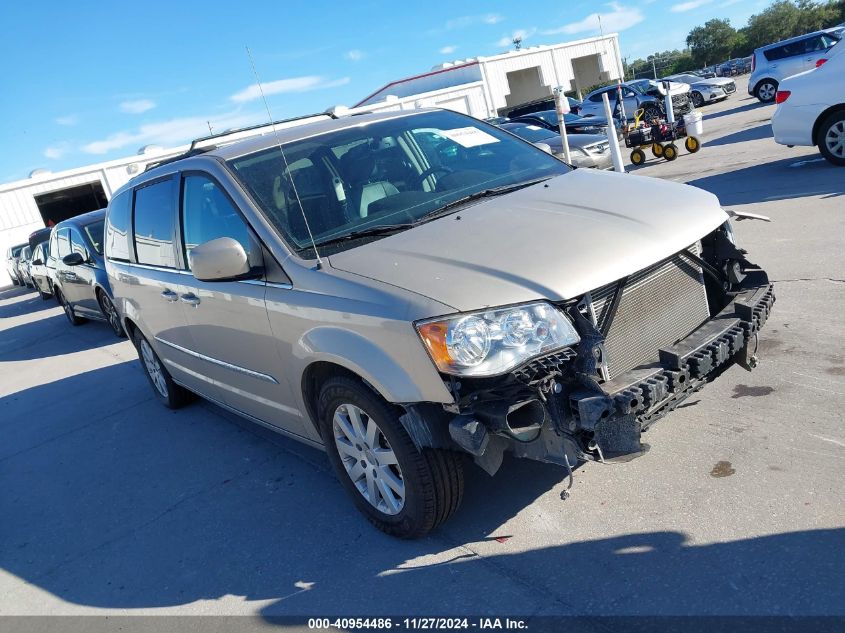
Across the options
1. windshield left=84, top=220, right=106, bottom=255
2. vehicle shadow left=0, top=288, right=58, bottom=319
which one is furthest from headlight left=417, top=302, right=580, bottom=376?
vehicle shadow left=0, top=288, right=58, bottom=319

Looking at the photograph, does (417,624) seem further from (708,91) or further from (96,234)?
(708,91)

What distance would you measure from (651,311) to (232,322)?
2.25m

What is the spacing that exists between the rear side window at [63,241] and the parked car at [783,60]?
1981 cm

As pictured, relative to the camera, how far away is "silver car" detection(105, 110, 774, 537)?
8.80ft

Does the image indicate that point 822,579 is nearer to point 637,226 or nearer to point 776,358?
point 637,226

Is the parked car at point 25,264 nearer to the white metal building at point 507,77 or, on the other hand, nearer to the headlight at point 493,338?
the white metal building at point 507,77

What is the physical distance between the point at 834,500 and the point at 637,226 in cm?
139

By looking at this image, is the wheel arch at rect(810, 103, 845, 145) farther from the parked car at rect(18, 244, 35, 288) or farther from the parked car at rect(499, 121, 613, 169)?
the parked car at rect(18, 244, 35, 288)

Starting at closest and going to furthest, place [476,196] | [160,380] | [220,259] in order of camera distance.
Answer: [220,259] < [476,196] < [160,380]

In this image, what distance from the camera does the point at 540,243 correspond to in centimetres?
300

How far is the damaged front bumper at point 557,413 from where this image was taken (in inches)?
104

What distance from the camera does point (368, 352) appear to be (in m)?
2.92

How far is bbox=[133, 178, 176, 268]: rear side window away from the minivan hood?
1.87m

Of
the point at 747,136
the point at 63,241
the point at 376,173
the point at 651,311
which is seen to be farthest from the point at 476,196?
the point at 747,136
